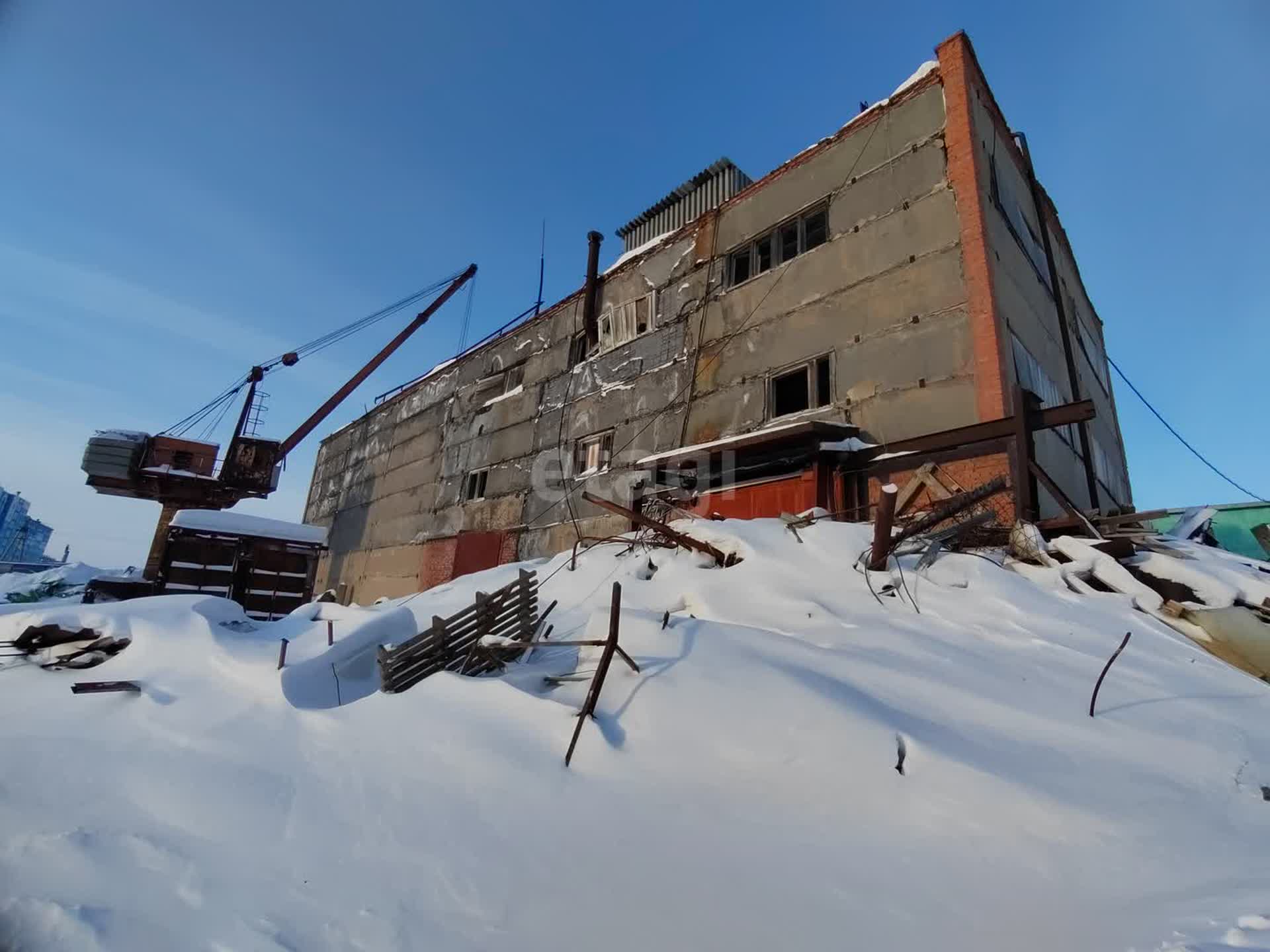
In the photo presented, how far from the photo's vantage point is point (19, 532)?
74.6 metres

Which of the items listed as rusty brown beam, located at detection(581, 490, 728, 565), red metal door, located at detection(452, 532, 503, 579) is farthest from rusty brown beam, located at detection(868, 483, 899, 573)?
red metal door, located at detection(452, 532, 503, 579)

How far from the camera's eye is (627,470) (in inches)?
542

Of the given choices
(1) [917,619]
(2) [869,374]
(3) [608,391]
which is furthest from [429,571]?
(1) [917,619]

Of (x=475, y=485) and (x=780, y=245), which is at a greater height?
(x=780, y=245)

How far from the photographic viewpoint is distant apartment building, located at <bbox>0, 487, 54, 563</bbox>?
7212cm

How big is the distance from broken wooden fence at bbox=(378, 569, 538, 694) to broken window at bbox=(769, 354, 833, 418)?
6.97m

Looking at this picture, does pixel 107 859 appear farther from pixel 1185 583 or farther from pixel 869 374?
pixel 869 374

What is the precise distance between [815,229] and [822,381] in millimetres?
3590

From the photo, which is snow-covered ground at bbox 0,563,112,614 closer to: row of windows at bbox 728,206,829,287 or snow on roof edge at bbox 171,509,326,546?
snow on roof edge at bbox 171,509,326,546

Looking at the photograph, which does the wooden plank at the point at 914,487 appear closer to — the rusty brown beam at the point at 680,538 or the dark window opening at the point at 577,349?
the rusty brown beam at the point at 680,538

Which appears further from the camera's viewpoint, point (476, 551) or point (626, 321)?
point (476, 551)

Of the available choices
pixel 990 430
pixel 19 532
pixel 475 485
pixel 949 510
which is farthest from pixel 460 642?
pixel 19 532

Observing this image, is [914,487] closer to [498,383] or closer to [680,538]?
[680,538]

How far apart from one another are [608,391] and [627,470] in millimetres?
2543
